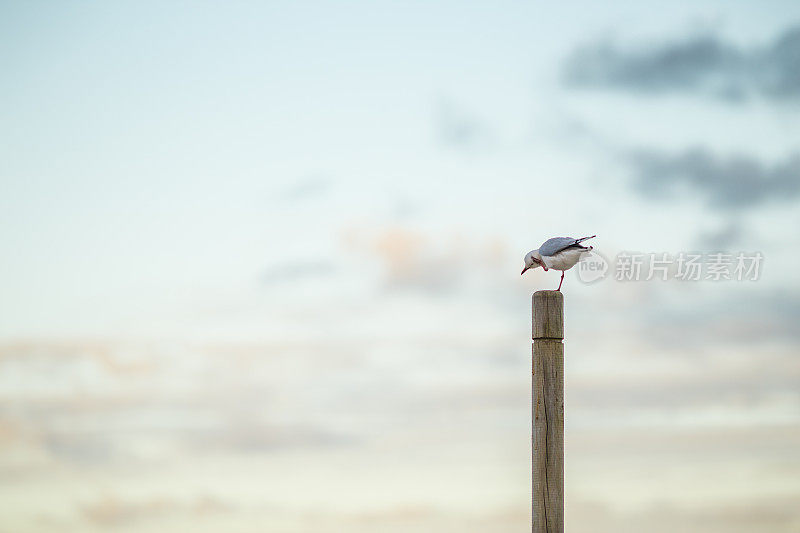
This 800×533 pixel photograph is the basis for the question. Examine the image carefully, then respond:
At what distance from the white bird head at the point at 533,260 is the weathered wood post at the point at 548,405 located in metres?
1.28

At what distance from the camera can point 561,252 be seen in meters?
10.3

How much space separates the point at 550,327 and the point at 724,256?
15.7ft

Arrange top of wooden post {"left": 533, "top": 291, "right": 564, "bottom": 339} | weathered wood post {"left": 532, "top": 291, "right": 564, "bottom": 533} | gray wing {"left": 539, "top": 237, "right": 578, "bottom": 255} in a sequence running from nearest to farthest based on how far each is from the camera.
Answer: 1. weathered wood post {"left": 532, "top": 291, "right": 564, "bottom": 533}
2. top of wooden post {"left": 533, "top": 291, "right": 564, "bottom": 339}
3. gray wing {"left": 539, "top": 237, "right": 578, "bottom": 255}

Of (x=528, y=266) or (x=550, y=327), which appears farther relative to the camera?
(x=528, y=266)

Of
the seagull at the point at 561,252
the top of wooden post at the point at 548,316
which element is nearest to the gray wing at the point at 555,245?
the seagull at the point at 561,252

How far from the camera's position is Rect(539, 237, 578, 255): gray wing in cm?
1026

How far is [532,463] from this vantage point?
9.14m

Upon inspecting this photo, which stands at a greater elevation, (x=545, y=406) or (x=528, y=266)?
(x=528, y=266)

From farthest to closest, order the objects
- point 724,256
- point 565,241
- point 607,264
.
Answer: point 724,256, point 607,264, point 565,241

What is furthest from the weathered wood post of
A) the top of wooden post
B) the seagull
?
the seagull

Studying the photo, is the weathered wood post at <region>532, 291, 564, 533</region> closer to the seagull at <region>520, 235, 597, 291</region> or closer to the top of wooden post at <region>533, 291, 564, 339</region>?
the top of wooden post at <region>533, 291, 564, 339</region>

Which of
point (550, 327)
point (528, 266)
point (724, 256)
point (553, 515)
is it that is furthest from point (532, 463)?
point (724, 256)

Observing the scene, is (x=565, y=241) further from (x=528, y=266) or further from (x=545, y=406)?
(x=545, y=406)

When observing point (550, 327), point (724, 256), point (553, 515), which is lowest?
point (553, 515)
